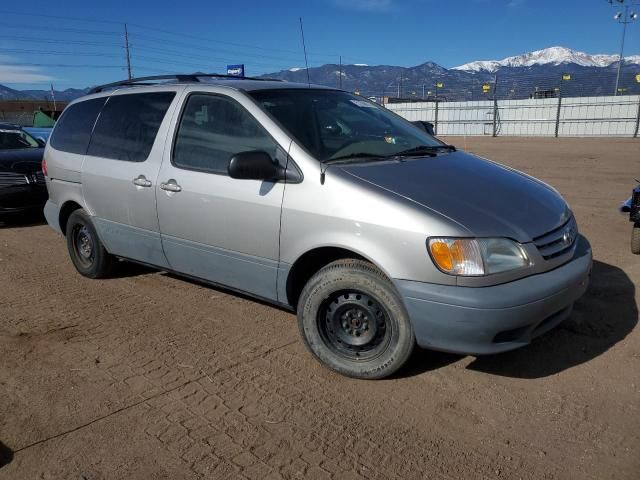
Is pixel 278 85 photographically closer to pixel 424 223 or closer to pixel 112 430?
pixel 424 223

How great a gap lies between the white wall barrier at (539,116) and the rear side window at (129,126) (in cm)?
2504

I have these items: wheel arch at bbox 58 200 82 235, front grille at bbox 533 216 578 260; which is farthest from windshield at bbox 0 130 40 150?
front grille at bbox 533 216 578 260

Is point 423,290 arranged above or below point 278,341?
above

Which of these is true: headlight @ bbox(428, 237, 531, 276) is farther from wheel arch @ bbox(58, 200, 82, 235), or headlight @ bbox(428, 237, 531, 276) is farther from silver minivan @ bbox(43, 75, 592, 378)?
wheel arch @ bbox(58, 200, 82, 235)

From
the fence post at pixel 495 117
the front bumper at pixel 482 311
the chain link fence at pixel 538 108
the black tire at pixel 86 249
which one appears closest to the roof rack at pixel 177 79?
the black tire at pixel 86 249

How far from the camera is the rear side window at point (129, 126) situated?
4.20m

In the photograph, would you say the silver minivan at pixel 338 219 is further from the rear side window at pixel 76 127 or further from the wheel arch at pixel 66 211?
the wheel arch at pixel 66 211

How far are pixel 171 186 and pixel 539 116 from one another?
27.3 metres

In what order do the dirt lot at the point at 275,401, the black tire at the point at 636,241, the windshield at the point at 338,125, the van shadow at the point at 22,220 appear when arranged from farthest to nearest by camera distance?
the van shadow at the point at 22,220 < the black tire at the point at 636,241 < the windshield at the point at 338,125 < the dirt lot at the point at 275,401

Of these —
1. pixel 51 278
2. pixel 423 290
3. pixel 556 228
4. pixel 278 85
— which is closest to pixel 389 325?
pixel 423 290

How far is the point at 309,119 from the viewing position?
3693 mm

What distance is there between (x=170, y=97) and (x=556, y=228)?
2966mm

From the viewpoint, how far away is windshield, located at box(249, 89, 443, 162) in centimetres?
350

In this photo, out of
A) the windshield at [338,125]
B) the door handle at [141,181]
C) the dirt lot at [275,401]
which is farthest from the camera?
the door handle at [141,181]
